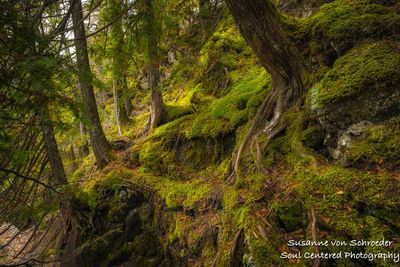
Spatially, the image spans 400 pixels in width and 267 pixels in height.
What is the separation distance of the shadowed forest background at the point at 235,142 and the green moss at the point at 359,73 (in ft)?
0.06

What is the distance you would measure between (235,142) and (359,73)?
2655 millimetres

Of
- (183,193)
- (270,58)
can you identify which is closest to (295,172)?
(270,58)

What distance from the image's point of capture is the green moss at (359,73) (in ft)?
12.0

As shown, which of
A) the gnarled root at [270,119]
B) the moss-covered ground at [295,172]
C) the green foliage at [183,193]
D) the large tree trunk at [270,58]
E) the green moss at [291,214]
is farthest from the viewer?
the green foliage at [183,193]

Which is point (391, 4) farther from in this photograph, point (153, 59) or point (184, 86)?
point (184, 86)

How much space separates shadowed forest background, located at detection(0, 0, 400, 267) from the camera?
3182 millimetres

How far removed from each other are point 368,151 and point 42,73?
12.2ft

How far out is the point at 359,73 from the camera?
3.88m

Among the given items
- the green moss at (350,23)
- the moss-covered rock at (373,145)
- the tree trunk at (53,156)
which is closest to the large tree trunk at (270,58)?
the green moss at (350,23)

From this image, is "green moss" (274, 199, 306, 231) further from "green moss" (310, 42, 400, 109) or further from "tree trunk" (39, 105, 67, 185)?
"tree trunk" (39, 105, 67, 185)

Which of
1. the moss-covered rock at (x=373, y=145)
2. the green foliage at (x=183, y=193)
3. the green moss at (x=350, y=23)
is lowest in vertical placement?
the green foliage at (x=183, y=193)

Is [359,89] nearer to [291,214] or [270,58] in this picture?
[270,58]

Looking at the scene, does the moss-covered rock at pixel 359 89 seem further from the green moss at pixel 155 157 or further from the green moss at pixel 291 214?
the green moss at pixel 155 157

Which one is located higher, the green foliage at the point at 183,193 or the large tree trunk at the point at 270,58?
the large tree trunk at the point at 270,58
